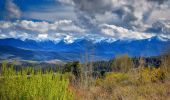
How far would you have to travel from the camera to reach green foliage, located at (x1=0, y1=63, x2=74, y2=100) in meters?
8.07

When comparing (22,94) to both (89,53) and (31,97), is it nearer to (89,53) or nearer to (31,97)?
(31,97)

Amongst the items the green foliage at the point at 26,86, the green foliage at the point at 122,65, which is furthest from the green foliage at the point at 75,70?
the green foliage at the point at 122,65

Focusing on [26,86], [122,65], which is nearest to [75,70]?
[122,65]

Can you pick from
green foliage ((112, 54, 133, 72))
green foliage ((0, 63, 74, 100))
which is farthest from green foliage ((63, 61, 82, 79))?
green foliage ((112, 54, 133, 72))

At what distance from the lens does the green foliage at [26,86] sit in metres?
8.07

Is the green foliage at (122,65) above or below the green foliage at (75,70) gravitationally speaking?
below

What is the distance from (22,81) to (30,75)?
326mm

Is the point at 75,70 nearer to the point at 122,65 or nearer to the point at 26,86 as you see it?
the point at 122,65

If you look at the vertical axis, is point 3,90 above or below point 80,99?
above

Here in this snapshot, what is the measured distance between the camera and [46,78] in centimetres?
833

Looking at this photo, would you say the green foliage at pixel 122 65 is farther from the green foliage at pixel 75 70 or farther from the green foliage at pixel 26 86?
the green foliage at pixel 26 86

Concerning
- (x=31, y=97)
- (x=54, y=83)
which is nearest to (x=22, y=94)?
(x=31, y=97)

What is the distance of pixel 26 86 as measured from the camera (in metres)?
8.12

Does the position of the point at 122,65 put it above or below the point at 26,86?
below
